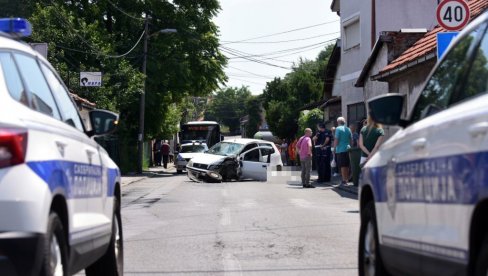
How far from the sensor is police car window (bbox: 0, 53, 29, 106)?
400 cm

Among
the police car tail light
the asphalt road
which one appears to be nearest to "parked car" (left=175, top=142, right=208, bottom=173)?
the asphalt road

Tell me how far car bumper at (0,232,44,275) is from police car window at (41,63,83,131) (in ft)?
5.52

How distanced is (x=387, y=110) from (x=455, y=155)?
4.91ft

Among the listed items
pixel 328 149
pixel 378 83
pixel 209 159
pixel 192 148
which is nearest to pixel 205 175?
pixel 209 159

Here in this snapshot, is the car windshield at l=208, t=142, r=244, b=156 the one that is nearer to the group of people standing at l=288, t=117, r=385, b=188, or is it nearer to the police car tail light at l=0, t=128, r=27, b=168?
the group of people standing at l=288, t=117, r=385, b=188

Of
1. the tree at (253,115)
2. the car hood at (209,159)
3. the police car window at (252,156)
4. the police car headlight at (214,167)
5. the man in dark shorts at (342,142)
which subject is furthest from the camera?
the tree at (253,115)

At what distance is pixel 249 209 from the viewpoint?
44.7ft

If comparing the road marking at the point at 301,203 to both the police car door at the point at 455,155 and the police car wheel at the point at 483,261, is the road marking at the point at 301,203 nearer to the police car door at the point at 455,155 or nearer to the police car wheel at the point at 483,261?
the police car door at the point at 455,155

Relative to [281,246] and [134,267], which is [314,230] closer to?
[281,246]

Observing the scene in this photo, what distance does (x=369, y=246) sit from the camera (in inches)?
221

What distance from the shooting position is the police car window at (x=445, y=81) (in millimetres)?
4293

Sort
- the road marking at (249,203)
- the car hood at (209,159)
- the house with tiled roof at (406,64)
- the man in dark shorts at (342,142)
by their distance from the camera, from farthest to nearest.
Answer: the car hood at (209,159)
the man in dark shorts at (342,142)
the house with tiled roof at (406,64)
the road marking at (249,203)

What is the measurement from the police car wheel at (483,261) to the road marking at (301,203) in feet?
35.6

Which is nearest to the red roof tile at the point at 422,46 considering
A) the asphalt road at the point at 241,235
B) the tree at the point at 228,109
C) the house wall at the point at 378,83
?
the house wall at the point at 378,83
